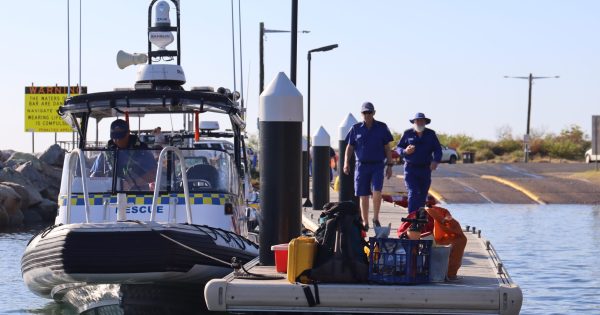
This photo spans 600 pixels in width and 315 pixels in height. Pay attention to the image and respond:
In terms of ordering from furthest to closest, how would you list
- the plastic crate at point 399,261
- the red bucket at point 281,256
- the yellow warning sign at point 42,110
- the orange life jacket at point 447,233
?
the yellow warning sign at point 42,110, the red bucket at point 281,256, the orange life jacket at point 447,233, the plastic crate at point 399,261

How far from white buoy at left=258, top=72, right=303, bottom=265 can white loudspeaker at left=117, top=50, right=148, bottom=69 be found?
202 inches

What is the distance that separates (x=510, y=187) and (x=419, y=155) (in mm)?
34666

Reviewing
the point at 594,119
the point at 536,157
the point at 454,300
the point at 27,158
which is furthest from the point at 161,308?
the point at 536,157

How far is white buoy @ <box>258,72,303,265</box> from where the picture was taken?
14.1 meters

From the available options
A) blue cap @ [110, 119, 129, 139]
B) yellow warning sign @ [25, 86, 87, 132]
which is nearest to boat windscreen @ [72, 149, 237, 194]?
blue cap @ [110, 119, 129, 139]

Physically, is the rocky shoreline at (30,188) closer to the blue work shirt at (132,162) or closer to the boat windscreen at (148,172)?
the boat windscreen at (148,172)

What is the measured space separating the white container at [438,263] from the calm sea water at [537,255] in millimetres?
7051

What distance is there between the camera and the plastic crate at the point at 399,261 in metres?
12.4

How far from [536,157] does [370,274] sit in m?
80.7

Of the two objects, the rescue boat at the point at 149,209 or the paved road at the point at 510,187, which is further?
the paved road at the point at 510,187

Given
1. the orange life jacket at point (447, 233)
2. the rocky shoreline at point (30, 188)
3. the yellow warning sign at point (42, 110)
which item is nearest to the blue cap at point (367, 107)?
the orange life jacket at point (447, 233)

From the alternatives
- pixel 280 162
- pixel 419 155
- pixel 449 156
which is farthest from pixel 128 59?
pixel 449 156

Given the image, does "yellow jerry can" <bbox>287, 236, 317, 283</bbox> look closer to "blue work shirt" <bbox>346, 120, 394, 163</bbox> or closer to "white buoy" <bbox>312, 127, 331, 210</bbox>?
"blue work shirt" <bbox>346, 120, 394, 163</bbox>

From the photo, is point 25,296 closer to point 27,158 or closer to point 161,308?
point 161,308
